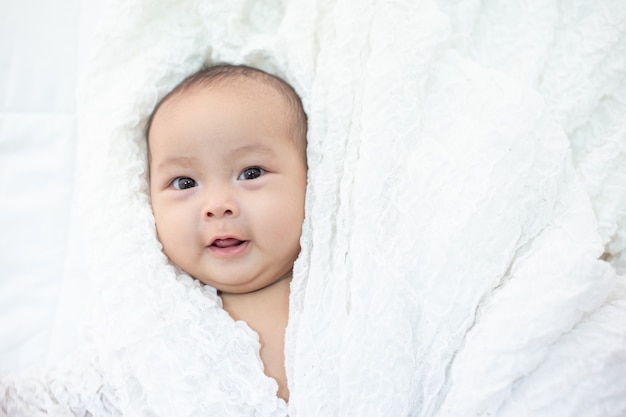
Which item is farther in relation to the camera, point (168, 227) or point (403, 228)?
point (168, 227)

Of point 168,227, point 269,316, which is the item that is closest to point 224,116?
point 168,227

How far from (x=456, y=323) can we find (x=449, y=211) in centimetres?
16

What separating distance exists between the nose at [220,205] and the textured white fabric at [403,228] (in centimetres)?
13

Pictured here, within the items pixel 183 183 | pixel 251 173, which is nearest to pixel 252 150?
pixel 251 173

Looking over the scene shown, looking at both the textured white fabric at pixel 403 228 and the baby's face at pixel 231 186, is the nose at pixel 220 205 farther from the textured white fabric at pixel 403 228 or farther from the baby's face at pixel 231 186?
the textured white fabric at pixel 403 228

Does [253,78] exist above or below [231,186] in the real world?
above

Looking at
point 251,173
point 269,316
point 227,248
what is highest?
point 251,173

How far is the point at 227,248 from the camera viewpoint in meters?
1.00

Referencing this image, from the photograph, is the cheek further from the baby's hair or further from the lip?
the baby's hair

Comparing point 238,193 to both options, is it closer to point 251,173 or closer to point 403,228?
point 251,173

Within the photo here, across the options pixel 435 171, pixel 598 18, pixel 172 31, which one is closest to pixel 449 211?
pixel 435 171

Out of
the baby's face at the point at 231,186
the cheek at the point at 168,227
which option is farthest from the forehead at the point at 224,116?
the cheek at the point at 168,227

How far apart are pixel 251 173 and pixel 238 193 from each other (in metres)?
→ 0.05

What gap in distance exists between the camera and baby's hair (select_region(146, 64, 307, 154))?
108 centimetres
